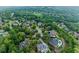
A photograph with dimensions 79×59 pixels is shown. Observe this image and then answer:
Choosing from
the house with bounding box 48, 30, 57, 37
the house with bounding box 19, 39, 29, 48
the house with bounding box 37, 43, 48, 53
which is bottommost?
the house with bounding box 37, 43, 48, 53

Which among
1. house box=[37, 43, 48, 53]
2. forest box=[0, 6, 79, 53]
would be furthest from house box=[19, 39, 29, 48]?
house box=[37, 43, 48, 53]

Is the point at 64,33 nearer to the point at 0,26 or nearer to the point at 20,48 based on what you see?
the point at 20,48

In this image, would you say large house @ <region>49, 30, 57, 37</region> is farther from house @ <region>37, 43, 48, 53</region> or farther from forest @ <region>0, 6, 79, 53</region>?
house @ <region>37, 43, 48, 53</region>

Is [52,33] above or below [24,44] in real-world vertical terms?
above

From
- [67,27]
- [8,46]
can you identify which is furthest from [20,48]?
[67,27]

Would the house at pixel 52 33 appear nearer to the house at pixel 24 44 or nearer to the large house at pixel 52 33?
the large house at pixel 52 33

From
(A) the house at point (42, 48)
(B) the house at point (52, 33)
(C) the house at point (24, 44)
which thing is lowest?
(A) the house at point (42, 48)

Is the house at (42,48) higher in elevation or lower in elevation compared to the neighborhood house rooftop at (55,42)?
lower

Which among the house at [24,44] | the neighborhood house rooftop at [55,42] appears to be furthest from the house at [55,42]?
the house at [24,44]

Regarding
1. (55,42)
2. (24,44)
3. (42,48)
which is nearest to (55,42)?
(55,42)

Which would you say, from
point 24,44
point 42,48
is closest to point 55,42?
point 42,48

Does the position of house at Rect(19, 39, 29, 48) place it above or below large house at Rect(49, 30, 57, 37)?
below

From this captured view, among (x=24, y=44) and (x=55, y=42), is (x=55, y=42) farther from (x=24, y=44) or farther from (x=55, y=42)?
(x=24, y=44)
